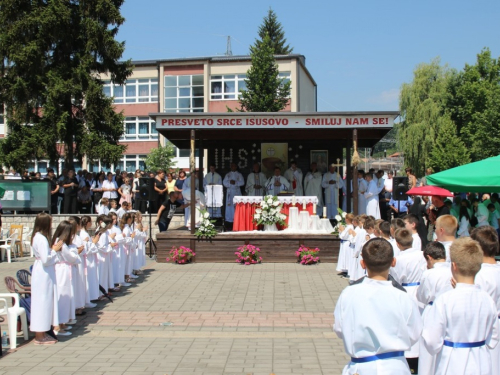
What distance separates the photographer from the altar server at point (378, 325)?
12.5ft

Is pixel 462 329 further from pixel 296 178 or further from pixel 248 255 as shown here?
pixel 296 178

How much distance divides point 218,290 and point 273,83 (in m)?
30.5

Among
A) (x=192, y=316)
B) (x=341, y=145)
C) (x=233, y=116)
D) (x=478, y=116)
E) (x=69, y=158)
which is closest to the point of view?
(x=192, y=316)

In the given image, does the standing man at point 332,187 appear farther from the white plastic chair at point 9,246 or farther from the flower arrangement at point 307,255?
the white plastic chair at point 9,246

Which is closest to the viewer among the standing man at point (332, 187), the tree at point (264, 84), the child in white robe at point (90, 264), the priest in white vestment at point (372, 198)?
the child in white robe at point (90, 264)

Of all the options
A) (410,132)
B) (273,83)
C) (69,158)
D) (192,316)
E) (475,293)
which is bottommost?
(192,316)

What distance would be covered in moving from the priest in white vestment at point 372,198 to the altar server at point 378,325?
15.8 metres

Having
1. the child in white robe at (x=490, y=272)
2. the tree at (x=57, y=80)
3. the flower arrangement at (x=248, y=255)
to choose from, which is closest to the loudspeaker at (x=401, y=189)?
the flower arrangement at (x=248, y=255)

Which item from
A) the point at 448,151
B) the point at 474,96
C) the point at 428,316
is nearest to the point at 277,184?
the point at 428,316

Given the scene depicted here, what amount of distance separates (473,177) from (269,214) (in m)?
7.08

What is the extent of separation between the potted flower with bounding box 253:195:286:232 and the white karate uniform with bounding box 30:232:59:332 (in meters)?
9.16

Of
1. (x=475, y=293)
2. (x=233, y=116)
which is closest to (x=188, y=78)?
(x=233, y=116)

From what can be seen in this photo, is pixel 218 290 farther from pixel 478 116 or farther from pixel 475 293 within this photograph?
pixel 478 116

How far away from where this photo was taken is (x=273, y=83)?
135 ft
